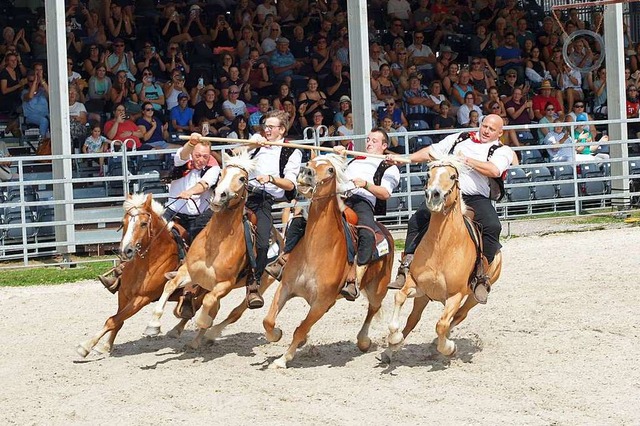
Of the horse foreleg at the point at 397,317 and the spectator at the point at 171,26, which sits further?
the spectator at the point at 171,26

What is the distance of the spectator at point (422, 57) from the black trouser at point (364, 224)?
34.7ft

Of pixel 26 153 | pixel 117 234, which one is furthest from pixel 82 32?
pixel 117 234

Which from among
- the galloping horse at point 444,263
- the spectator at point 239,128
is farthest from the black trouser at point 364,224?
the spectator at point 239,128

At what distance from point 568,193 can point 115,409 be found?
1122 cm

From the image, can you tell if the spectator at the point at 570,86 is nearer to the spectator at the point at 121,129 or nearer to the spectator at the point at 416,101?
the spectator at the point at 416,101

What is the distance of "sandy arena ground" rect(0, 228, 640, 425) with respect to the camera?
26.0 feet

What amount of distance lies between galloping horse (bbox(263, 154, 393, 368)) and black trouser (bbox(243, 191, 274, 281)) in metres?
0.52

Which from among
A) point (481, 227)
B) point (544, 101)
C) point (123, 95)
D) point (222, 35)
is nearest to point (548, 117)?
point (544, 101)

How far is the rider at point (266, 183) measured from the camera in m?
9.82

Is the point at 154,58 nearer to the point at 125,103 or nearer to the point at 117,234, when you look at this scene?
the point at 125,103

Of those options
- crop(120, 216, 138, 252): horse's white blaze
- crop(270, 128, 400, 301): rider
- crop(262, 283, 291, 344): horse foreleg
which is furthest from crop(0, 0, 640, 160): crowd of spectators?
crop(262, 283, 291, 344): horse foreleg

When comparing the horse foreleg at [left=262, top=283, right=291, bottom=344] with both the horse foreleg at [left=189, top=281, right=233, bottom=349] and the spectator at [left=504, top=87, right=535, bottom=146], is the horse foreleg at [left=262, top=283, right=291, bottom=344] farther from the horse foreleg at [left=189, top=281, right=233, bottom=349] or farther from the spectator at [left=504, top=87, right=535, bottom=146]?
the spectator at [left=504, top=87, right=535, bottom=146]

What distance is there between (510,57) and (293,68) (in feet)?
14.2

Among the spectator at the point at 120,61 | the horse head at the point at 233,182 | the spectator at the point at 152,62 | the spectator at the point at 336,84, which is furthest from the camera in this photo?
the spectator at the point at 336,84
